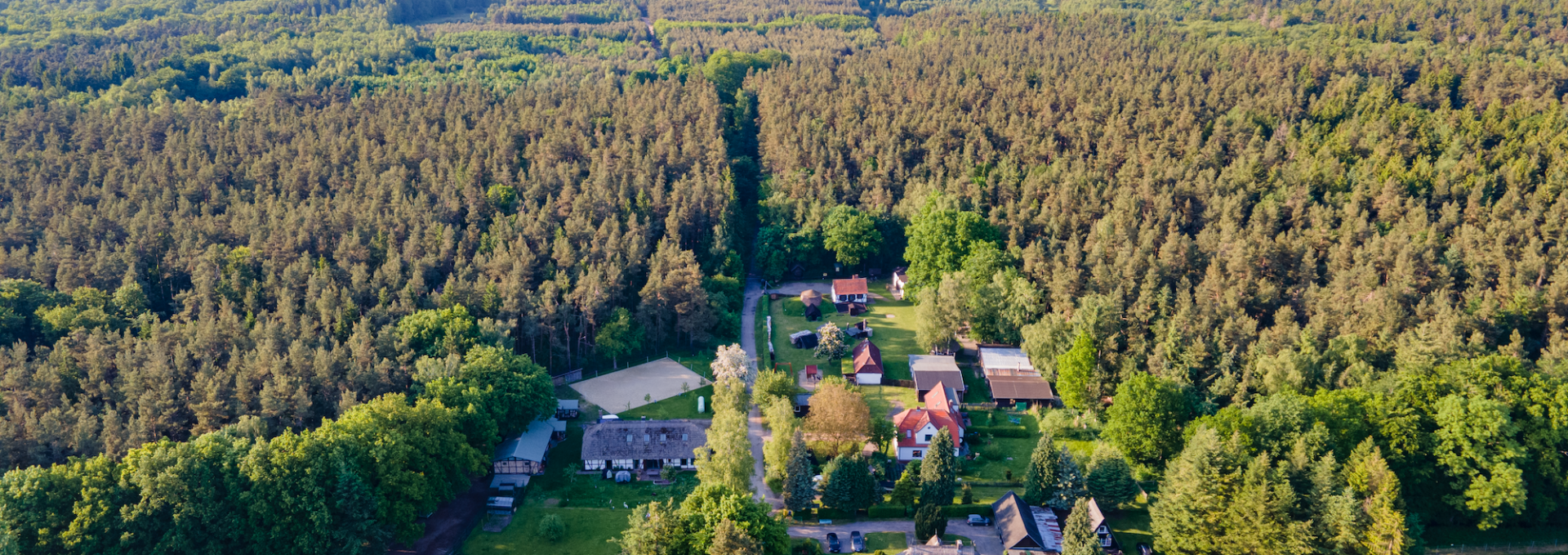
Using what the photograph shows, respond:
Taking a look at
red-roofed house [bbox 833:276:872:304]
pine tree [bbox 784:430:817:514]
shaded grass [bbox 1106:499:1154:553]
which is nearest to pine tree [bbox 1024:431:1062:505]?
shaded grass [bbox 1106:499:1154:553]

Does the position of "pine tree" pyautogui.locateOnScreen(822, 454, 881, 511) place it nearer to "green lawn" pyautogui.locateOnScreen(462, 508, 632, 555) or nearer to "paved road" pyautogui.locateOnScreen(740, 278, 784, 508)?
"paved road" pyautogui.locateOnScreen(740, 278, 784, 508)

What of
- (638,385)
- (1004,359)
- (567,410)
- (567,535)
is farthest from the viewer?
(1004,359)

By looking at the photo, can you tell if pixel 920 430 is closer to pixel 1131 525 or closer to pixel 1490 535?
pixel 1131 525

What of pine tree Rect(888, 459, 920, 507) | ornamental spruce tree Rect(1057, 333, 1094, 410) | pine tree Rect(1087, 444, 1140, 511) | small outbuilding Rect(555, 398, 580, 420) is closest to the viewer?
pine tree Rect(1087, 444, 1140, 511)

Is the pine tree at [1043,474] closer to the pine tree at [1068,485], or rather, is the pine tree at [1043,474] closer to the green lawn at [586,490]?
the pine tree at [1068,485]

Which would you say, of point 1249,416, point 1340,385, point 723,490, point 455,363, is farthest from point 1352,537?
point 455,363

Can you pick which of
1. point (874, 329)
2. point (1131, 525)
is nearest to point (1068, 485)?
point (1131, 525)
